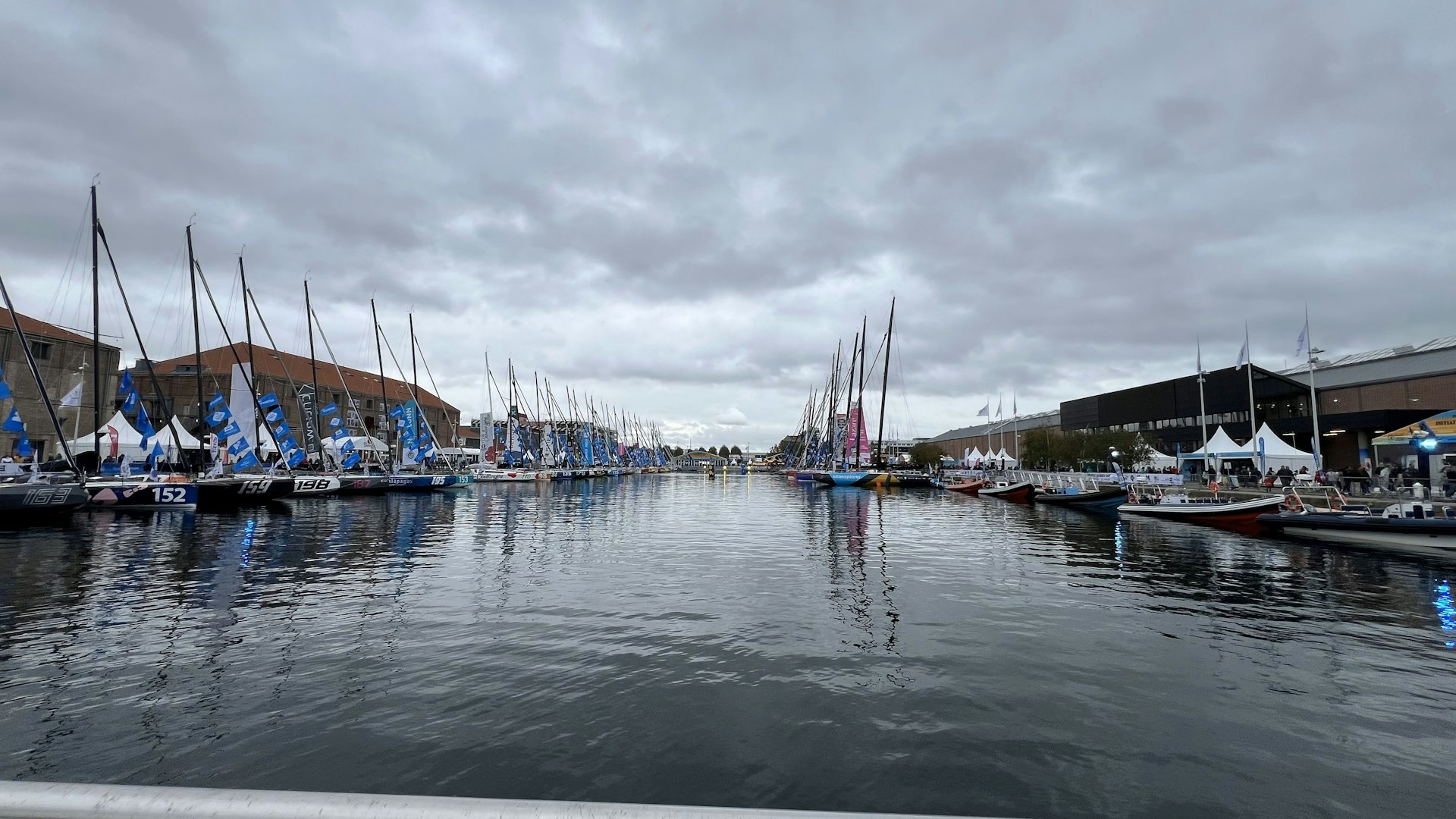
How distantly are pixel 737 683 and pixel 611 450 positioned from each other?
160 meters

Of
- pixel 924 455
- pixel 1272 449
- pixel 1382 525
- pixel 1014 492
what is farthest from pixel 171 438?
pixel 924 455

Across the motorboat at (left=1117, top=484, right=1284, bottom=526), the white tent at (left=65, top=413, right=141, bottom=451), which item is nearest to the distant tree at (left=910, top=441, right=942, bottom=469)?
the motorboat at (left=1117, top=484, right=1284, bottom=526)

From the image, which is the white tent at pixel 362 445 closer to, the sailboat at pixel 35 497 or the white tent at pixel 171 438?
the white tent at pixel 171 438

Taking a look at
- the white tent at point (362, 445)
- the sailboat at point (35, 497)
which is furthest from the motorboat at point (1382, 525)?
the white tent at point (362, 445)

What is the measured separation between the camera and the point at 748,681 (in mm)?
10414

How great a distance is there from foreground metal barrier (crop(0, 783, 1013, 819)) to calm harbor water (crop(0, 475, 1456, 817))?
471cm

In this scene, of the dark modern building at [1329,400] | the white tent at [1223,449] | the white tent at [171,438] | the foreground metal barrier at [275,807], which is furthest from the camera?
→ the dark modern building at [1329,400]

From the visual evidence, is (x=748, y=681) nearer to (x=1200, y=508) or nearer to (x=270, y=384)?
(x=1200, y=508)

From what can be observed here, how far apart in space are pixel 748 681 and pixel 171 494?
138 ft

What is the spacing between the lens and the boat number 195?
3788 cm

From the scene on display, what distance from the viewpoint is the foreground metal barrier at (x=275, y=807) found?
7.90ft

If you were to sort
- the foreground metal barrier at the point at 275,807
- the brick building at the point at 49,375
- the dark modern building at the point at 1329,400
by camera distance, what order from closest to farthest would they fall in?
the foreground metal barrier at the point at 275,807
the dark modern building at the point at 1329,400
the brick building at the point at 49,375

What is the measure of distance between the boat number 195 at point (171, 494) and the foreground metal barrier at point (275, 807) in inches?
1792

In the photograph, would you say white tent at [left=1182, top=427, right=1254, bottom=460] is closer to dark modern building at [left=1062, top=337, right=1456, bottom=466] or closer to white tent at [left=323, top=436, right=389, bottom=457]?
dark modern building at [left=1062, top=337, right=1456, bottom=466]
